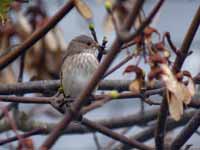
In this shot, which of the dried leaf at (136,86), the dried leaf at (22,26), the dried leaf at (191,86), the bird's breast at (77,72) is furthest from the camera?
the dried leaf at (22,26)

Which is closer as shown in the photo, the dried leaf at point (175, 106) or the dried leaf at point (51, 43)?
the dried leaf at point (175, 106)

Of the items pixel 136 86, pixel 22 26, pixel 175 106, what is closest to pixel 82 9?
pixel 136 86

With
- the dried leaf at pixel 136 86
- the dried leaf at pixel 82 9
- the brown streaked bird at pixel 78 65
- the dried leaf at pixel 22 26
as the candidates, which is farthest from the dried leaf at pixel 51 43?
the dried leaf at pixel 136 86

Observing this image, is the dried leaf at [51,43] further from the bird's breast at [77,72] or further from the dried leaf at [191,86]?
the dried leaf at [191,86]

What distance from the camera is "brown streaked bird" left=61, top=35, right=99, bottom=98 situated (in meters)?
3.84

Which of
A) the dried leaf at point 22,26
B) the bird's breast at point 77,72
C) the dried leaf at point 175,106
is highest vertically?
the dried leaf at point 22,26

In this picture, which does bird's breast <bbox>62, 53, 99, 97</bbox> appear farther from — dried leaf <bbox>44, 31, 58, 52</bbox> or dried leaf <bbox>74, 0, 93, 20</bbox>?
dried leaf <bbox>74, 0, 93, 20</bbox>

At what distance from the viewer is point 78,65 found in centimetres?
398

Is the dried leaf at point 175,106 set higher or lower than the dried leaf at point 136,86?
lower

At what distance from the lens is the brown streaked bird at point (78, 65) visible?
12.6 feet

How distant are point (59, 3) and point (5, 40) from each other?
58.7 inches

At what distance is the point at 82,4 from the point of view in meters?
2.18

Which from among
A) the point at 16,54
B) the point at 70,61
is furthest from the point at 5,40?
the point at 16,54

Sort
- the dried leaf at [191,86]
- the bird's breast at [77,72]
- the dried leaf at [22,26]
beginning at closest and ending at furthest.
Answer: the dried leaf at [191,86]
the bird's breast at [77,72]
the dried leaf at [22,26]
